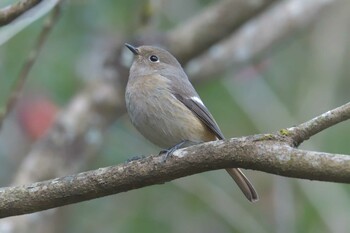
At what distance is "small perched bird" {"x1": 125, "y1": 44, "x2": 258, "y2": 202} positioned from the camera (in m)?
5.20

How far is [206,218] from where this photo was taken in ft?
26.6

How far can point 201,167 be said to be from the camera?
353 cm

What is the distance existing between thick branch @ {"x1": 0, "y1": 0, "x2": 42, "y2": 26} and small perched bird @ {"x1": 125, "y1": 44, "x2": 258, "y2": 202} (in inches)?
56.1

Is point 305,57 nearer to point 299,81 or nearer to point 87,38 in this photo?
point 299,81

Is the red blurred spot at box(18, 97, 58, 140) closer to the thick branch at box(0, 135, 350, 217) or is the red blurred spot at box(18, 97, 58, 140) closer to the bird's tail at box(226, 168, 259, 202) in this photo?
the bird's tail at box(226, 168, 259, 202)

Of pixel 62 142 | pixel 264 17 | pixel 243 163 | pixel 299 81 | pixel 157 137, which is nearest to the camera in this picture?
pixel 243 163

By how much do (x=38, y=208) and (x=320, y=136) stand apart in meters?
4.40

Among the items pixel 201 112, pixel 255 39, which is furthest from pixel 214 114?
pixel 201 112

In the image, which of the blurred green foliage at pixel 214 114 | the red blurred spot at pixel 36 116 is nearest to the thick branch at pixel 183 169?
the blurred green foliage at pixel 214 114

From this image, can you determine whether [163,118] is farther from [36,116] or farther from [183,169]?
[36,116]

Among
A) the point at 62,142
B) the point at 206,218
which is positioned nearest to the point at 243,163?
the point at 62,142

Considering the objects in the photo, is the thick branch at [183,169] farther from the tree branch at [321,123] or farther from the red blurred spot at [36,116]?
the red blurred spot at [36,116]

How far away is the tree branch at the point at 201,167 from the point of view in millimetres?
3229

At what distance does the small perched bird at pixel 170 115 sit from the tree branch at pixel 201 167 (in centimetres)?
132
